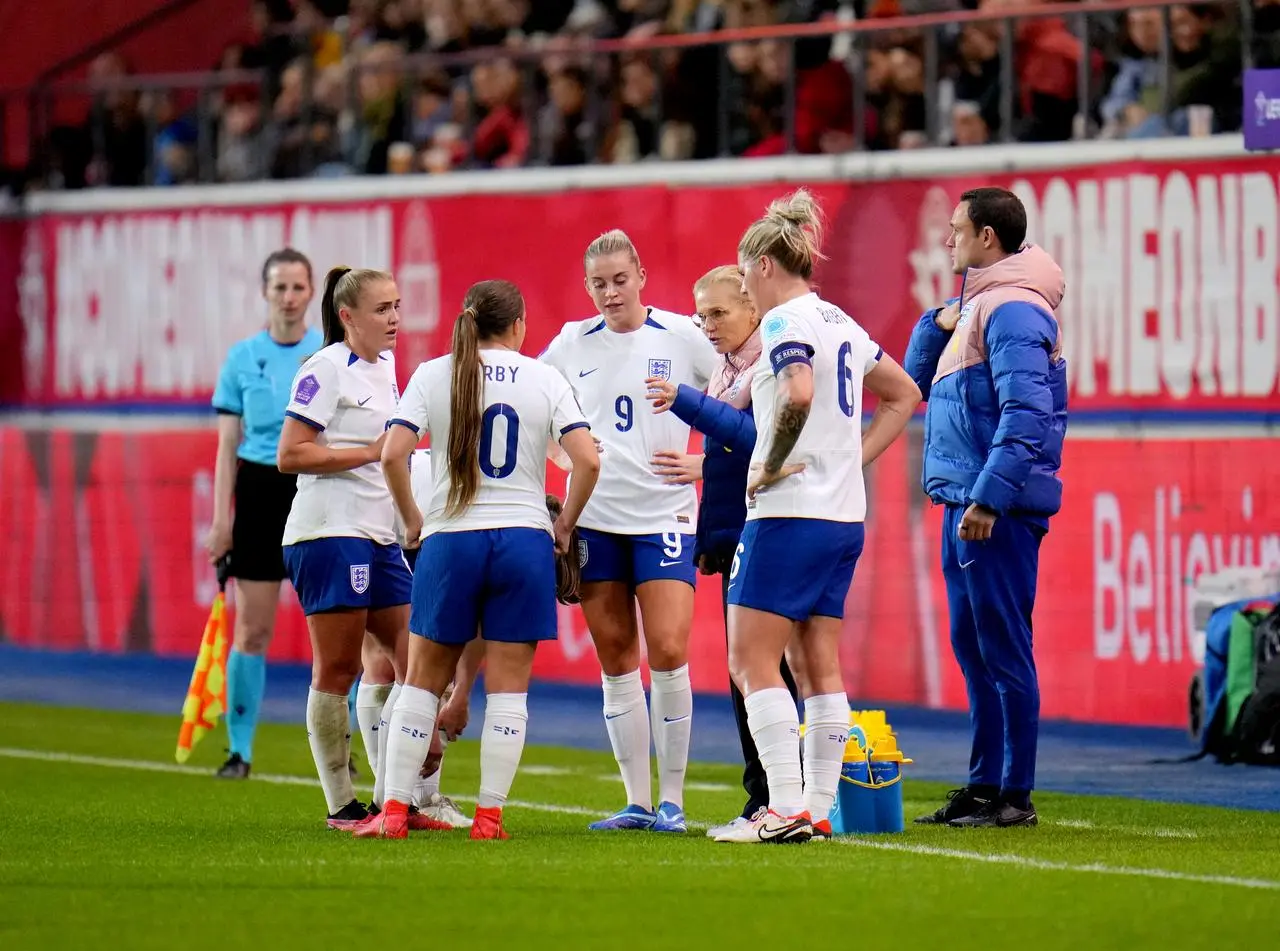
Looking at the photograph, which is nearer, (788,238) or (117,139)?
(788,238)

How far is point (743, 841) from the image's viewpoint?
26.4 ft

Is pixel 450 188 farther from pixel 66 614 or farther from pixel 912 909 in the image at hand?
pixel 912 909

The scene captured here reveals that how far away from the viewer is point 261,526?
431 inches

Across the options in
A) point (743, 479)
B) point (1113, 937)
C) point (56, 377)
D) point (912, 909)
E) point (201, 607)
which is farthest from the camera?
point (56, 377)

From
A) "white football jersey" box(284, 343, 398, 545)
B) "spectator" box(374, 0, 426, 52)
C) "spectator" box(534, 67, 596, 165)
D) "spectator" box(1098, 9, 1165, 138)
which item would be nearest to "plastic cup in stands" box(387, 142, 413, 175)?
"spectator" box(534, 67, 596, 165)

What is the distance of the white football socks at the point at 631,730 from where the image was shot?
8594 mm

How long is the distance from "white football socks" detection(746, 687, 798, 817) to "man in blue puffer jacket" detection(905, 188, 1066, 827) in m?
1.17

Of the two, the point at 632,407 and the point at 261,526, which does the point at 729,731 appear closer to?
the point at 261,526

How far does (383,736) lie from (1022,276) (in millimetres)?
2936

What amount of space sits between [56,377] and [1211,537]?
10.1m

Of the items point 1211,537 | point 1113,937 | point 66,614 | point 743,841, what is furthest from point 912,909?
point 66,614

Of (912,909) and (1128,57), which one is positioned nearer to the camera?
(912,909)

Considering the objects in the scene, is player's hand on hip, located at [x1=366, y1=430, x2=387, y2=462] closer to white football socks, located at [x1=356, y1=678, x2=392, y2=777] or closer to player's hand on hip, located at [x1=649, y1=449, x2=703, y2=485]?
white football socks, located at [x1=356, y1=678, x2=392, y2=777]

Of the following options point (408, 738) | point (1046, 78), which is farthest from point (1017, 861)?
point (1046, 78)
